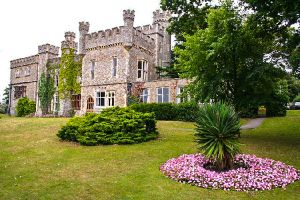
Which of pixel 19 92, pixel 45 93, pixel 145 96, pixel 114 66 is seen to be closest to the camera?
pixel 145 96

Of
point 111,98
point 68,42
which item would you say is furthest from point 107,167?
point 68,42

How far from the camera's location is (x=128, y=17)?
30609 millimetres

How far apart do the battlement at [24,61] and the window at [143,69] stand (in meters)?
18.4

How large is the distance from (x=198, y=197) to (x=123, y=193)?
201cm

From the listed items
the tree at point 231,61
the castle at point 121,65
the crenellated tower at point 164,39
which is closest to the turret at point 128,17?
the castle at point 121,65

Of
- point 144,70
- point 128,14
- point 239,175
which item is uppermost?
point 128,14

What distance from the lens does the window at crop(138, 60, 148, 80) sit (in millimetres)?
33344

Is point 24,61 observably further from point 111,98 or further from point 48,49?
point 111,98

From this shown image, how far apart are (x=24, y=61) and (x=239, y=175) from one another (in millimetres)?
44011

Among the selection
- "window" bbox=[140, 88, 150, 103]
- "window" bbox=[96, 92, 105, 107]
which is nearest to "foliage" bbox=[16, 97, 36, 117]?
"window" bbox=[96, 92, 105, 107]

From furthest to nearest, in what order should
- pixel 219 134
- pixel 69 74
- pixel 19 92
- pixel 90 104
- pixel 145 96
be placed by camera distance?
pixel 19 92 → pixel 69 74 → pixel 90 104 → pixel 145 96 → pixel 219 134

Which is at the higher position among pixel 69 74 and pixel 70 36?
pixel 70 36

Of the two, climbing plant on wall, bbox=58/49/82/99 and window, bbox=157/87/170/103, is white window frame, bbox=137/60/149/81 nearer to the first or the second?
window, bbox=157/87/170/103

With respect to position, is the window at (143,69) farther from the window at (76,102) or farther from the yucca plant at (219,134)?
the yucca plant at (219,134)
